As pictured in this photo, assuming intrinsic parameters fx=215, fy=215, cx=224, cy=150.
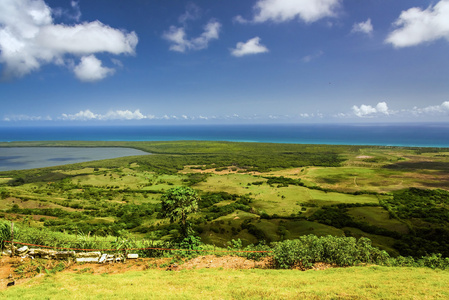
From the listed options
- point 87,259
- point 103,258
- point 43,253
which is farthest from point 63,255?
point 103,258

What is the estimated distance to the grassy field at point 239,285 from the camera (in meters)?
12.6

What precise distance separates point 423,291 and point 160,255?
63.0ft

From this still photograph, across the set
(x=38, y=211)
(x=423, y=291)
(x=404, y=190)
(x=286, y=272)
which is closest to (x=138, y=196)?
(x=38, y=211)

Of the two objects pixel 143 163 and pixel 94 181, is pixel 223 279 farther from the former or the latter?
pixel 143 163

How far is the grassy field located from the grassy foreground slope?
265 inches

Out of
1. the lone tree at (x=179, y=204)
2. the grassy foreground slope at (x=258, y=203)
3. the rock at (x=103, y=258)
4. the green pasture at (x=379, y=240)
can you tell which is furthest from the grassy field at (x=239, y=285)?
the green pasture at (x=379, y=240)

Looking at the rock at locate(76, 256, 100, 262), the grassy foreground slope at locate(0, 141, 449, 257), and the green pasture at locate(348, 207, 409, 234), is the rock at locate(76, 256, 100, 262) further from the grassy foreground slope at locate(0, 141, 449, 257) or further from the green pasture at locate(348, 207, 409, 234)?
the green pasture at locate(348, 207, 409, 234)

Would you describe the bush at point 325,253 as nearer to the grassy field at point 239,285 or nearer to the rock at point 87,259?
the grassy field at point 239,285

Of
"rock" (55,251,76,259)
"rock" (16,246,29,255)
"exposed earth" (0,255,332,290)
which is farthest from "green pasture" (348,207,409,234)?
"rock" (16,246,29,255)

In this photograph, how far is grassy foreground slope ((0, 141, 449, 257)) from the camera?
39.8 m

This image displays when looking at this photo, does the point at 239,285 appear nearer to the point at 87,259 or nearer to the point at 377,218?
the point at 87,259

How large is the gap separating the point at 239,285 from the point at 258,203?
48355mm

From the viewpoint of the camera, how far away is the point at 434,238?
37094mm

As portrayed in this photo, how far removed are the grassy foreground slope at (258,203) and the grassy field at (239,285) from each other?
22.1 feet
